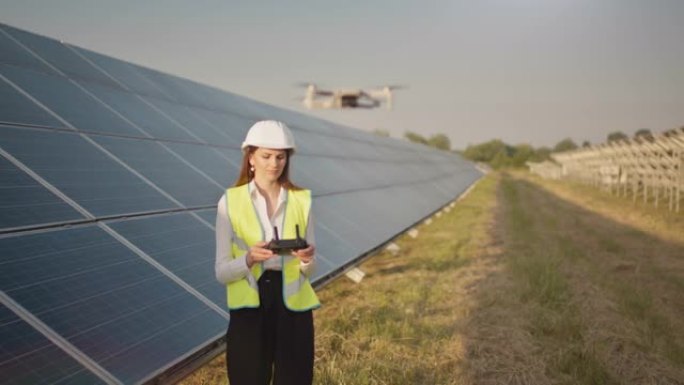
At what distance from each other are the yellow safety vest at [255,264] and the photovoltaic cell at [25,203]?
6.67ft

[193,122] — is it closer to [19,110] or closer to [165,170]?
[165,170]

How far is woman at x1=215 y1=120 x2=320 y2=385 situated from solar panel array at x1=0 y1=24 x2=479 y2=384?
849 millimetres

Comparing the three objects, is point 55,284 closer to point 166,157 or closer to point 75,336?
point 75,336

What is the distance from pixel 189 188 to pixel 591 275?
25.2ft

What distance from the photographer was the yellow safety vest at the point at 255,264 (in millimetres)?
2684

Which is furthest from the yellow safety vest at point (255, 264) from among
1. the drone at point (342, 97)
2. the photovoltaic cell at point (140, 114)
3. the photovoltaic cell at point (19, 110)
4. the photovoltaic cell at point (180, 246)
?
the drone at point (342, 97)

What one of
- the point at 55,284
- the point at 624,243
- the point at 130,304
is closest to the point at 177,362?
the point at 130,304

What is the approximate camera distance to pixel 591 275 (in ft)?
31.4

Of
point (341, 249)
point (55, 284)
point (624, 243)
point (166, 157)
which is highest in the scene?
point (166, 157)

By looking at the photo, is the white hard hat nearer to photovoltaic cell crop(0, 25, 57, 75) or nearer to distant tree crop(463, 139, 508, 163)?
photovoltaic cell crop(0, 25, 57, 75)

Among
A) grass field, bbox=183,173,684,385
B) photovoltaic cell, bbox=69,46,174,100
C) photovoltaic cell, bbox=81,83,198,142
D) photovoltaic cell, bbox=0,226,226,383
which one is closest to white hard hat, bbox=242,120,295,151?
photovoltaic cell, bbox=0,226,226,383

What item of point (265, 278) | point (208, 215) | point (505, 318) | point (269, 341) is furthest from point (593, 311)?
point (265, 278)

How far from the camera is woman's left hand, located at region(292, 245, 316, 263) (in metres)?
2.52

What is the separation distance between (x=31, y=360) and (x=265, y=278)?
1371mm
